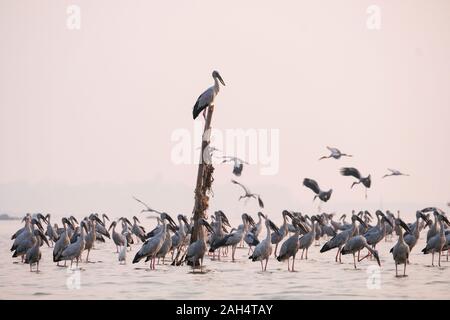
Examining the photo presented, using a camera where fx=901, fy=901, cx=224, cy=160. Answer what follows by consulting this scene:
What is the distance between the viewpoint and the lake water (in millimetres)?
22234

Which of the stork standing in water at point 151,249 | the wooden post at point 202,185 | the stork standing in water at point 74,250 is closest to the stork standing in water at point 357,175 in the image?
the wooden post at point 202,185

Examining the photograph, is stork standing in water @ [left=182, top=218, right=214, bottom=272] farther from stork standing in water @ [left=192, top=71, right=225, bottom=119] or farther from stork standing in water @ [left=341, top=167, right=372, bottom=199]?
stork standing in water @ [left=341, top=167, right=372, bottom=199]

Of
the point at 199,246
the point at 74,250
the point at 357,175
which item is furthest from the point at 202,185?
the point at 357,175

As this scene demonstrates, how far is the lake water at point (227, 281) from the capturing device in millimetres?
22234

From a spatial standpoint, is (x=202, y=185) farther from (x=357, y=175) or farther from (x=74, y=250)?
(x=357, y=175)

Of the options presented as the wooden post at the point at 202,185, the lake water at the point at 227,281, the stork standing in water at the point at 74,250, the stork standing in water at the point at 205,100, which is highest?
the stork standing in water at the point at 205,100

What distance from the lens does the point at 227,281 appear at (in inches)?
974

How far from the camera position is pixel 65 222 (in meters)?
31.0

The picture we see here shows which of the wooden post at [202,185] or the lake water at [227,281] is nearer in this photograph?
the lake water at [227,281]

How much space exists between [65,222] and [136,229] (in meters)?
6.76

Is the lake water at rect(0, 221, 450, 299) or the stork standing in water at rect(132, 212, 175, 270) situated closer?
the lake water at rect(0, 221, 450, 299)

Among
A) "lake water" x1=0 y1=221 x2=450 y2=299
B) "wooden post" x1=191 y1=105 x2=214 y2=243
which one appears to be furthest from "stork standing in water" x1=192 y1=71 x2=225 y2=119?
"lake water" x1=0 y1=221 x2=450 y2=299

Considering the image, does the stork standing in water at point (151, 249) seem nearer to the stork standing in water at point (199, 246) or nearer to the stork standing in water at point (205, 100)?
the stork standing in water at point (199, 246)
